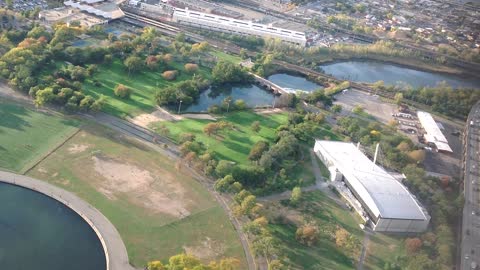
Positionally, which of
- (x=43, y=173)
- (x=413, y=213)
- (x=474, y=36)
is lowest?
(x=43, y=173)

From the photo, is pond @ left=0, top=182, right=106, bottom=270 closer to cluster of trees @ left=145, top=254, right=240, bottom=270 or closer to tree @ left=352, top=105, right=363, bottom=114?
cluster of trees @ left=145, top=254, right=240, bottom=270

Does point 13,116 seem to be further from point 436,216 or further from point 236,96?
point 436,216

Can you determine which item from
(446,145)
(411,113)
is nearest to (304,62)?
(411,113)

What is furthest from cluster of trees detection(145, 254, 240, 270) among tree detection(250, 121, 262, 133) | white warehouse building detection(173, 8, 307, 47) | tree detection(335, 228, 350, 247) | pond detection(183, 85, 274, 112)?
white warehouse building detection(173, 8, 307, 47)

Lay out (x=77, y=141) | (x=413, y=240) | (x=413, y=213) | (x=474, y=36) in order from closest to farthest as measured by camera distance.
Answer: (x=413, y=240), (x=413, y=213), (x=77, y=141), (x=474, y=36)

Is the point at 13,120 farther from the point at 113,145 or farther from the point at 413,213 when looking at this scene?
the point at 413,213

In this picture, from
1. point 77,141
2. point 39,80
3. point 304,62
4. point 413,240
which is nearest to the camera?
point 413,240

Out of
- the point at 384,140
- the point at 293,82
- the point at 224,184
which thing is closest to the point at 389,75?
the point at 293,82
